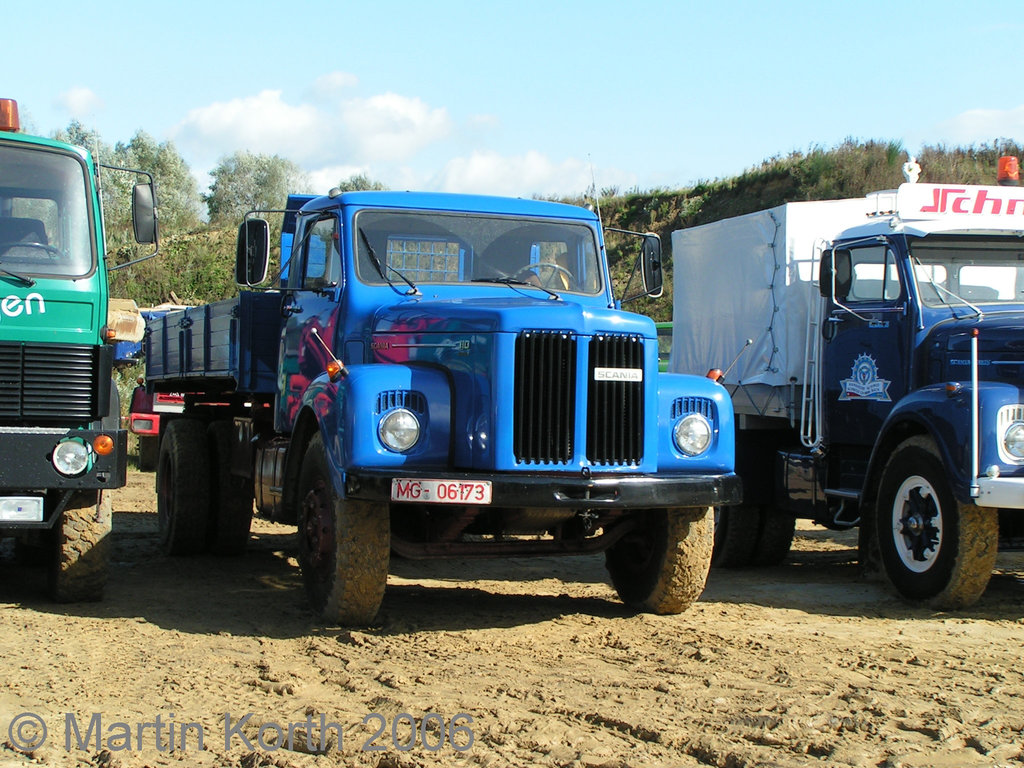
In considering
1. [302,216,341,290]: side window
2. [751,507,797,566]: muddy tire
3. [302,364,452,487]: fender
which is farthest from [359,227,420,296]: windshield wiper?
[751,507,797,566]: muddy tire

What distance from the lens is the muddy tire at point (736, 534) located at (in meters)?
9.62

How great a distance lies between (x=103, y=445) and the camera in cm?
676

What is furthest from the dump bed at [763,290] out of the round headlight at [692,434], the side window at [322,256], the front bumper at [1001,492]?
the side window at [322,256]

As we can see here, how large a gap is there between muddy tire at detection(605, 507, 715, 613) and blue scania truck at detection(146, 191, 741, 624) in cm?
1

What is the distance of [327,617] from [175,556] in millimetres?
3793

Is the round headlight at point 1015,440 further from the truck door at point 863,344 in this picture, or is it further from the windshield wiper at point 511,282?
the windshield wiper at point 511,282

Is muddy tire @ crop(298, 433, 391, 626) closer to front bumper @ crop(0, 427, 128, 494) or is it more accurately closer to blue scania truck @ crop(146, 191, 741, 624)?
blue scania truck @ crop(146, 191, 741, 624)

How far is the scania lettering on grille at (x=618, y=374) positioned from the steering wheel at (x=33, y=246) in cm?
322

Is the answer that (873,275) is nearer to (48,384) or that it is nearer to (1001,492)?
(1001,492)

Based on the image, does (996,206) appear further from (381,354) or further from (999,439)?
(381,354)

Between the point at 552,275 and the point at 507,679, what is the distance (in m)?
3.03

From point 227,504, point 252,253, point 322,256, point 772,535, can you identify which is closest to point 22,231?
point 252,253

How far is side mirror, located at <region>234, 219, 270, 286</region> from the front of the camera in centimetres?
752

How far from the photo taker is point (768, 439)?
980 cm
